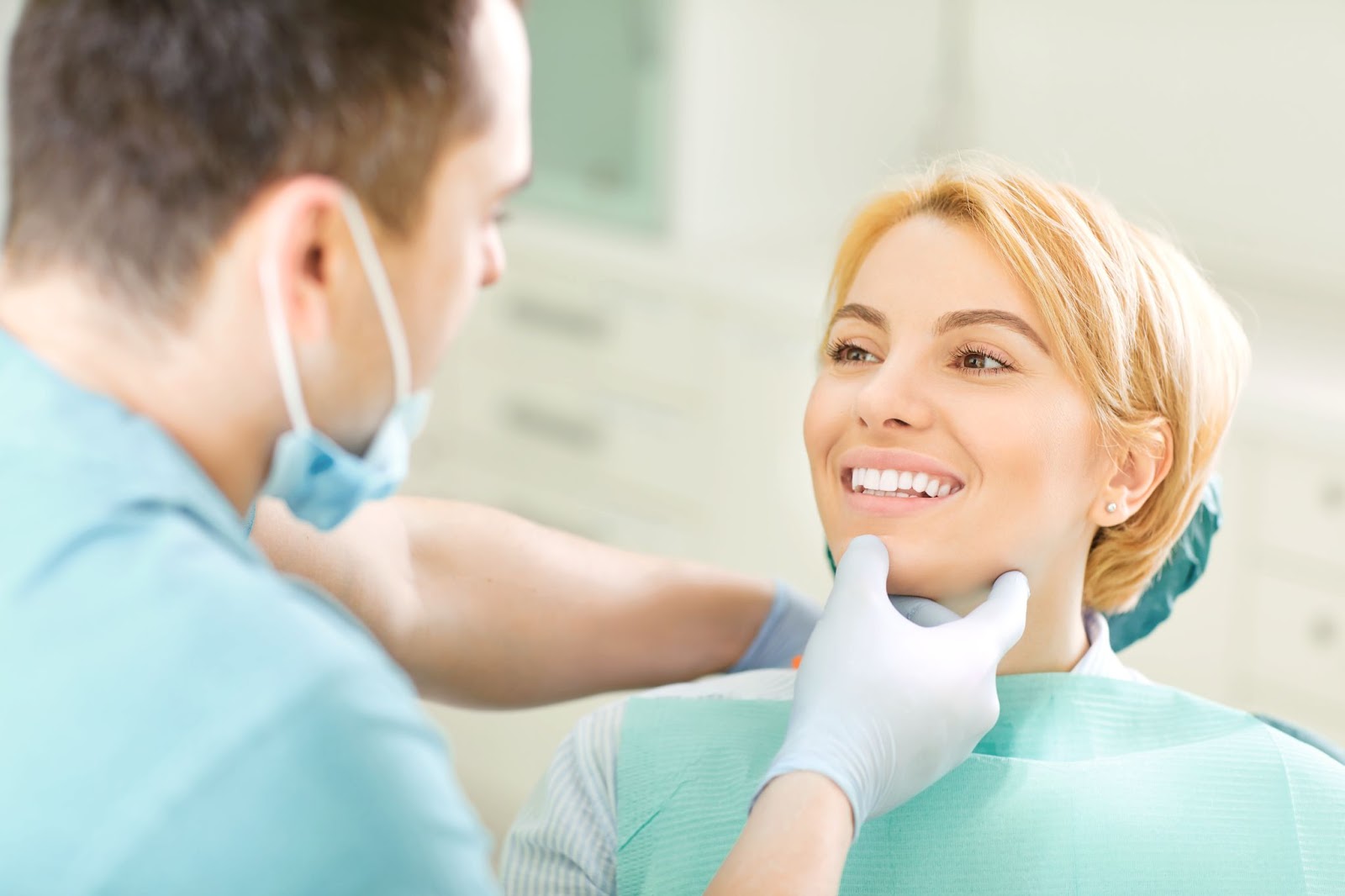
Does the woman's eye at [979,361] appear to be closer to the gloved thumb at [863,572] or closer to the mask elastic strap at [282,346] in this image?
the gloved thumb at [863,572]

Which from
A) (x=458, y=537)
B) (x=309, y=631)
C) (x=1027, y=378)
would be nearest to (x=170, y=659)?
(x=309, y=631)

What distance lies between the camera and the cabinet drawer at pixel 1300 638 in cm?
251

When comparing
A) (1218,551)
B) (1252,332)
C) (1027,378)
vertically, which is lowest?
(1218,551)

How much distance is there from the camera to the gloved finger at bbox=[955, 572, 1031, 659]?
126cm

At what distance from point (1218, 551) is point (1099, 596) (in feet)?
3.68

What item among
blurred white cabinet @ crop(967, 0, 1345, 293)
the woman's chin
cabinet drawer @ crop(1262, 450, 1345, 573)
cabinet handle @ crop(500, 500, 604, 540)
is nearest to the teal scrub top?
the woman's chin

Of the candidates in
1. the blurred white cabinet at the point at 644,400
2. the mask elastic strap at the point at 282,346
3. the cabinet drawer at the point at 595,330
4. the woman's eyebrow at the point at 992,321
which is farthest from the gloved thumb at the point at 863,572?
the cabinet drawer at the point at 595,330

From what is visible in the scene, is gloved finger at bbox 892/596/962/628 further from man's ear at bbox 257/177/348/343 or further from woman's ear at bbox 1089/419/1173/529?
man's ear at bbox 257/177/348/343

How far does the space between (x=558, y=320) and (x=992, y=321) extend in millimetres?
2009

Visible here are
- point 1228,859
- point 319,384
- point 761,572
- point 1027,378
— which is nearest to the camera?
point 319,384

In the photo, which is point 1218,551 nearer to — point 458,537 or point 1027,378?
point 1027,378

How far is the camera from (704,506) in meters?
3.19

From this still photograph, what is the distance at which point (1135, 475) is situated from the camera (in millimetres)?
1455

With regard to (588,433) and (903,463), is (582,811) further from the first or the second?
(588,433)
